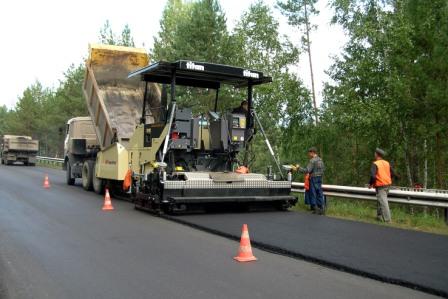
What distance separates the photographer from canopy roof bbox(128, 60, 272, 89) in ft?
33.8

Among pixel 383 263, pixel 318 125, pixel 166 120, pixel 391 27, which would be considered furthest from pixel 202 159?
pixel 318 125

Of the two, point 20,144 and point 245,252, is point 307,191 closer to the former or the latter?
point 245,252

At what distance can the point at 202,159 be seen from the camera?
11328 millimetres

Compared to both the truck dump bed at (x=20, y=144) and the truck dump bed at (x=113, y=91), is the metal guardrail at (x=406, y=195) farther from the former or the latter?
the truck dump bed at (x=20, y=144)

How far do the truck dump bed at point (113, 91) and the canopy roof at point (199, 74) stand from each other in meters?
2.70

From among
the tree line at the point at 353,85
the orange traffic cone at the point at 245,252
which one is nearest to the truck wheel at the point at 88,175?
the tree line at the point at 353,85

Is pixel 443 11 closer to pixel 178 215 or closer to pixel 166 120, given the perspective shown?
pixel 166 120

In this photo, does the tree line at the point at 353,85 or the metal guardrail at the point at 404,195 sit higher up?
the tree line at the point at 353,85

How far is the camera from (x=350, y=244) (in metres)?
6.90

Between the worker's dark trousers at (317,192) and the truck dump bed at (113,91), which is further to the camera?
the truck dump bed at (113,91)

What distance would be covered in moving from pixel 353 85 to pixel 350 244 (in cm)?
1117

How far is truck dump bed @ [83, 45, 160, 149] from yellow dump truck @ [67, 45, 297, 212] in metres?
0.05

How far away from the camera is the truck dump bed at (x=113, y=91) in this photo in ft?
45.2

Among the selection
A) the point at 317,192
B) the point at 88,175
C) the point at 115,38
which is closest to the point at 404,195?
the point at 317,192
